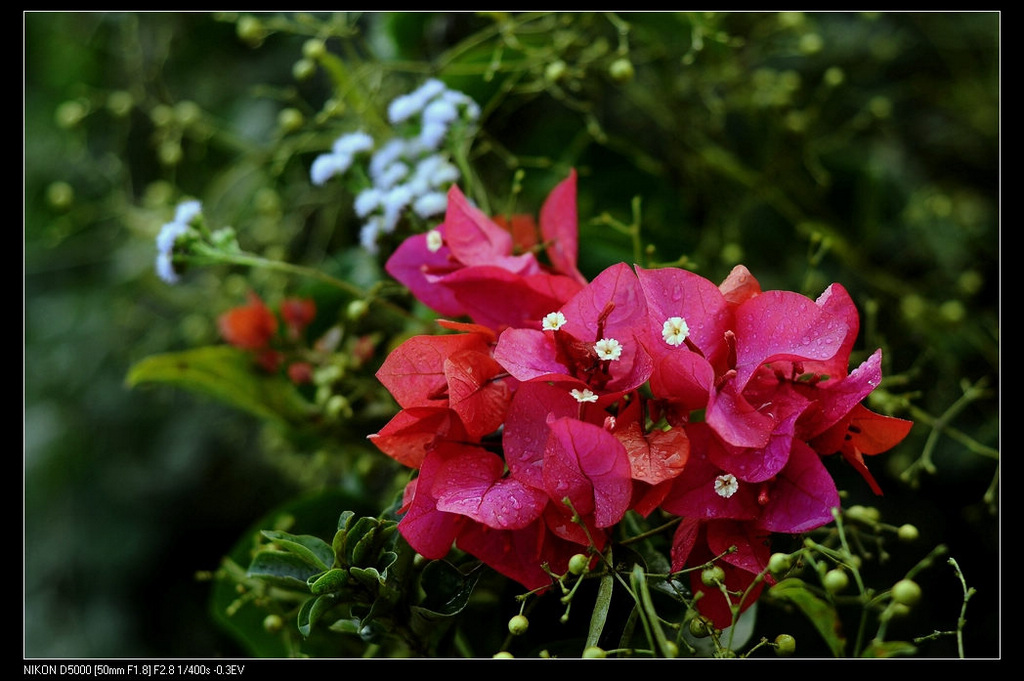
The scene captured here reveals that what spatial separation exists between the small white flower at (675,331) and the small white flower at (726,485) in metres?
0.06

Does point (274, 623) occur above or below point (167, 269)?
below

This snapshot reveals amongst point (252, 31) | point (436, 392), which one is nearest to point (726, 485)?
point (436, 392)

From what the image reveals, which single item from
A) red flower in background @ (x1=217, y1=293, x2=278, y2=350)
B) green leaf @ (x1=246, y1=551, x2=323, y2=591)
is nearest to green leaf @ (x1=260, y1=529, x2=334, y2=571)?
green leaf @ (x1=246, y1=551, x2=323, y2=591)

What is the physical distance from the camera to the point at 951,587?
548 mm

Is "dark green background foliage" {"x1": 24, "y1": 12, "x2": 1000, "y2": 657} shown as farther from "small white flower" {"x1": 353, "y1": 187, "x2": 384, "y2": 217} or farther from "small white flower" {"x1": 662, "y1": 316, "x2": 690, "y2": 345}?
"small white flower" {"x1": 662, "y1": 316, "x2": 690, "y2": 345}

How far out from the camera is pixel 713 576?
344 mm

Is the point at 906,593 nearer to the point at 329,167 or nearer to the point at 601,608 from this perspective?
the point at 601,608

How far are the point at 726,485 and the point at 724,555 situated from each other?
3 cm

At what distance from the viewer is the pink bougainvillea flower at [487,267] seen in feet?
1.35

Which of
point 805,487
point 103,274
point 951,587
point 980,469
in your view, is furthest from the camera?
point 103,274

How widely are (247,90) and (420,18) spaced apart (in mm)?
284

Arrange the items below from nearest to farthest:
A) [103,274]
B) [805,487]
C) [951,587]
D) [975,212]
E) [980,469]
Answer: [805,487] < [951,587] < [980,469] < [975,212] < [103,274]
